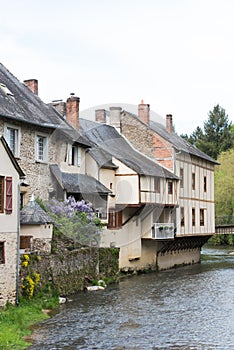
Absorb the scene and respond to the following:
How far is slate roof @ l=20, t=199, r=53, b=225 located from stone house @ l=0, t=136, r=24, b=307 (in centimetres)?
270

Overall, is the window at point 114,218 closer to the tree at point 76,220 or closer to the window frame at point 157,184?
the window frame at point 157,184

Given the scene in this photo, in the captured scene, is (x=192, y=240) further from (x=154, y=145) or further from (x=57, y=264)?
(x=57, y=264)

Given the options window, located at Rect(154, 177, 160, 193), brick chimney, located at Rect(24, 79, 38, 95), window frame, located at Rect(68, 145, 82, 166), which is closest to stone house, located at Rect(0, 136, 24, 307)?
window frame, located at Rect(68, 145, 82, 166)

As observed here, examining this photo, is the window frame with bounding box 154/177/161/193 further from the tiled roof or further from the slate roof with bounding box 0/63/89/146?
the slate roof with bounding box 0/63/89/146

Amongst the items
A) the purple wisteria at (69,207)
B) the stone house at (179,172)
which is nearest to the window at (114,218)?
the purple wisteria at (69,207)

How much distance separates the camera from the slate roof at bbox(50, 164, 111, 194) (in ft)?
102

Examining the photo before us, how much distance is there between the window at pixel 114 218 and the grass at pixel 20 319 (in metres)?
11.2

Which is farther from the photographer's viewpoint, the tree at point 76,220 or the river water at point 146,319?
the tree at point 76,220

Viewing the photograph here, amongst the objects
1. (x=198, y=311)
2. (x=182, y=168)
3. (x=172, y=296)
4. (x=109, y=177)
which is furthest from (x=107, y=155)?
(x=198, y=311)

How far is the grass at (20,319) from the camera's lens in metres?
16.9

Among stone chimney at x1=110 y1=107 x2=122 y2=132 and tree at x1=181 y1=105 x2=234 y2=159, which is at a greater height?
tree at x1=181 y1=105 x2=234 y2=159

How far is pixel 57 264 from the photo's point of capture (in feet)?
84.7

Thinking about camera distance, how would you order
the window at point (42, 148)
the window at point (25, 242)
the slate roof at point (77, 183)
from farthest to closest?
the slate roof at point (77, 183)
the window at point (42, 148)
the window at point (25, 242)

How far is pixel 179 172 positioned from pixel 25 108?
15376mm
